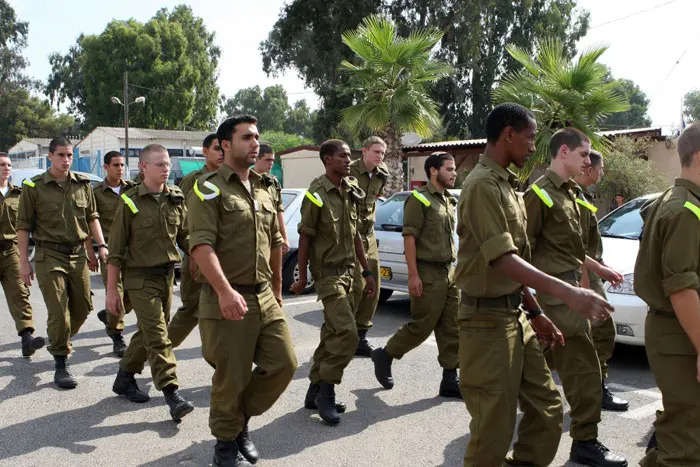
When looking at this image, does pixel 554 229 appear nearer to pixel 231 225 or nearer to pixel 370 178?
pixel 231 225

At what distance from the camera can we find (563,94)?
13383 mm

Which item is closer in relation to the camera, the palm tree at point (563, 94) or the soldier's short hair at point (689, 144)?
the soldier's short hair at point (689, 144)

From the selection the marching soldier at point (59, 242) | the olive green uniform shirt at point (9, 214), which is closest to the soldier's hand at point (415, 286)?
the marching soldier at point (59, 242)

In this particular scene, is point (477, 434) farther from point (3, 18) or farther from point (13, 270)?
point (3, 18)

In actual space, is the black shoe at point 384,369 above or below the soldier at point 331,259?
below

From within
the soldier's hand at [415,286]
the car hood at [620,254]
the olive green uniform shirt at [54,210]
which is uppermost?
the olive green uniform shirt at [54,210]

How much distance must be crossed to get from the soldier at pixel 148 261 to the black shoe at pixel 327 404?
3.37 feet

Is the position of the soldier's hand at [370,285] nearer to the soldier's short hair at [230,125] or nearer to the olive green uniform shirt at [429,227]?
the olive green uniform shirt at [429,227]

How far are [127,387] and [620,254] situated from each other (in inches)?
179

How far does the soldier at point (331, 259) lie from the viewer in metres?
4.86

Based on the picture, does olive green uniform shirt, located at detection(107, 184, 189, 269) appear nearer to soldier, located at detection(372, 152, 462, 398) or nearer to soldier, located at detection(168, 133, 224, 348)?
soldier, located at detection(168, 133, 224, 348)

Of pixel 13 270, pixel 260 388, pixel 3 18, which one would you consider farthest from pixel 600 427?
pixel 3 18

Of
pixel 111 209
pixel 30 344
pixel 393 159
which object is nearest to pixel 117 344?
pixel 30 344

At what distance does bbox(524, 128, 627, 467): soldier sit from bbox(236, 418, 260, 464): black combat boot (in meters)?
1.88
